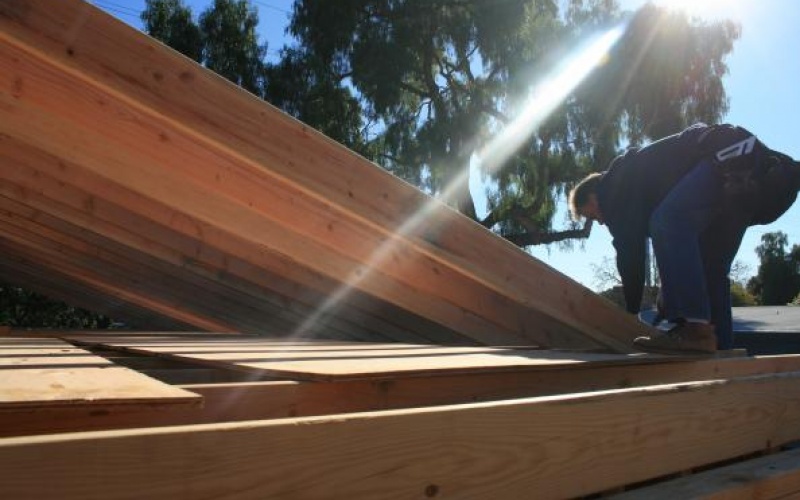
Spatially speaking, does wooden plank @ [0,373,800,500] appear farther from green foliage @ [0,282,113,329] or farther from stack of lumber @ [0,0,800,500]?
green foliage @ [0,282,113,329]

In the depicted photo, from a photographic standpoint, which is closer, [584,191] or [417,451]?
[417,451]

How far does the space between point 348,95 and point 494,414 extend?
16254mm

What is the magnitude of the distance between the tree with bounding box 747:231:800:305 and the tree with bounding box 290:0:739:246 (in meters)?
25.4

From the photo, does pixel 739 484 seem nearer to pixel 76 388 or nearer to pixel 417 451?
pixel 417 451

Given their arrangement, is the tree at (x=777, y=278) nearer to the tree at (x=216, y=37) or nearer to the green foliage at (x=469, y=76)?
the green foliage at (x=469, y=76)

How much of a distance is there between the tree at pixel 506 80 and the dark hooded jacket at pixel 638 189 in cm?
1347

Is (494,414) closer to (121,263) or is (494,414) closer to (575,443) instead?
(575,443)

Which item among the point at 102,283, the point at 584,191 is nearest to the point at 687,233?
the point at 584,191

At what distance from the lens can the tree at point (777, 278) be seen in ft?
131

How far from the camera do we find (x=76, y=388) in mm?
1251

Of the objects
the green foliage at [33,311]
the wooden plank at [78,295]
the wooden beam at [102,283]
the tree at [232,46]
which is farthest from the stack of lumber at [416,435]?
the tree at [232,46]

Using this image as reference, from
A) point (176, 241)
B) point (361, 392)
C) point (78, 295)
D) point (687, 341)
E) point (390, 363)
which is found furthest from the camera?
point (78, 295)

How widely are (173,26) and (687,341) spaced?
16.6 meters

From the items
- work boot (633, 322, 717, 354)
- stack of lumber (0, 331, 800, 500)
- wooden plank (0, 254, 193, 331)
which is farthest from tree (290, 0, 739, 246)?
stack of lumber (0, 331, 800, 500)
